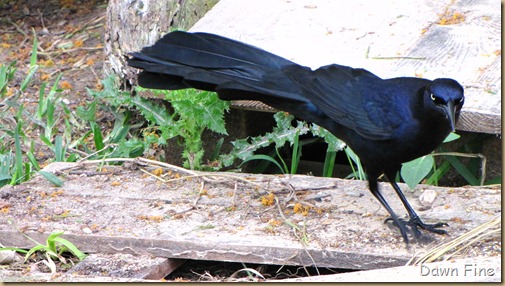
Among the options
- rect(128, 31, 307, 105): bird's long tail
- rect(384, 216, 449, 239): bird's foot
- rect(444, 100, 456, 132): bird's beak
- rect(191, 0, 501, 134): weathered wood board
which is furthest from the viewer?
rect(191, 0, 501, 134): weathered wood board

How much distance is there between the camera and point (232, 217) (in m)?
3.76

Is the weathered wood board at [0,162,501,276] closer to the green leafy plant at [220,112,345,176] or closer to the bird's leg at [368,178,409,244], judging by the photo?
the bird's leg at [368,178,409,244]

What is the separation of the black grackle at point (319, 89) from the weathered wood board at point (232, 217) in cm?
17

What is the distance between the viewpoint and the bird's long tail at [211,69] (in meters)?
3.71

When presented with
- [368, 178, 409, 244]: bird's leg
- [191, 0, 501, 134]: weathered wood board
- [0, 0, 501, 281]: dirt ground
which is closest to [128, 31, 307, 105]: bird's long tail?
[368, 178, 409, 244]: bird's leg

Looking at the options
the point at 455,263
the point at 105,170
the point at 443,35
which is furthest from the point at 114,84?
the point at 455,263

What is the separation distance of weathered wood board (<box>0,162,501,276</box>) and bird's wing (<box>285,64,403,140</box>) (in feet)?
1.37

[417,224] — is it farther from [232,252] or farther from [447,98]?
[232,252]

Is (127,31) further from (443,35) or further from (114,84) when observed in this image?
(443,35)

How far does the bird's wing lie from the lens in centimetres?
358

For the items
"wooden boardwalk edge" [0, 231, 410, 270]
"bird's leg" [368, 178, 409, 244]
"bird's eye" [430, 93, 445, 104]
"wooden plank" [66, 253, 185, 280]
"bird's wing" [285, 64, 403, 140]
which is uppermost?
"bird's eye" [430, 93, 445, 104]

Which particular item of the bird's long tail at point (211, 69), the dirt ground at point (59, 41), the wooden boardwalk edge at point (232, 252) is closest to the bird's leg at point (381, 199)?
the wooden boardwalk edge at point (232, 252)

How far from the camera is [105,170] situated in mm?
4266

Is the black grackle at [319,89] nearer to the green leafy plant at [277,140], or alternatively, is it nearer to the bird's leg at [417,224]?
the bird's leg at [417,224]
